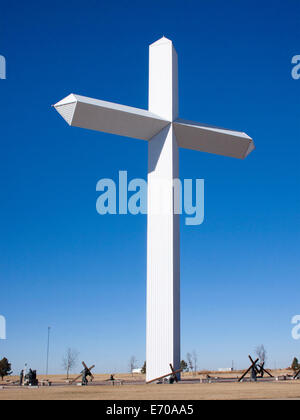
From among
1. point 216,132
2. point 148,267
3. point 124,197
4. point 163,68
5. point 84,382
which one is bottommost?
point 84,382

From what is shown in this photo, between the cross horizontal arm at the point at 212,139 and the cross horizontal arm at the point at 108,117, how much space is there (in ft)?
3.04

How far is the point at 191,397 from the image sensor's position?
37.7ft

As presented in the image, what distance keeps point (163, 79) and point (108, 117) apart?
313 cm

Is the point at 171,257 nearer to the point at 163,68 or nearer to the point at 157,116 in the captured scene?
the point at 157,116

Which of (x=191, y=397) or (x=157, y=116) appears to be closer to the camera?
(x=191, y=397)

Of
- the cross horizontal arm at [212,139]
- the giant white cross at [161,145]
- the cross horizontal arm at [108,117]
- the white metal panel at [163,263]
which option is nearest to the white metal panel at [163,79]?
the giant white cross at [161,145]

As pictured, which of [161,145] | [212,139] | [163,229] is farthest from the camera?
[212,139]

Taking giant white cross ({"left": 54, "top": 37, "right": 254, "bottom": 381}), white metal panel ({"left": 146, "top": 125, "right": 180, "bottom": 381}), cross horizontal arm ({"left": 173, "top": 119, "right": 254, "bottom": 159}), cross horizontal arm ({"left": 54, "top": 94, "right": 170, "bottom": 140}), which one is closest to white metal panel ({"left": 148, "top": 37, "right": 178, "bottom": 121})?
giant white cross ({"left": 54, "top": 37, "right": 254, "bottom": 381})

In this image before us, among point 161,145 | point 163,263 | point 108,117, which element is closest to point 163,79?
point 161,145

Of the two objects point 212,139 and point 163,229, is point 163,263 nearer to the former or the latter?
point 163,229

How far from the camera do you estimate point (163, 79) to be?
22266mm
